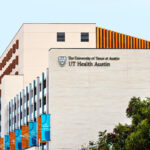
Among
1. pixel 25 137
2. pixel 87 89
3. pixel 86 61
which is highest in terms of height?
pixel 86 61

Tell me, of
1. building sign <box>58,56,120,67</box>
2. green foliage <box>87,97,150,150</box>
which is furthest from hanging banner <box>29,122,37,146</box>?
green foliage <box>87,97,150,150</box>

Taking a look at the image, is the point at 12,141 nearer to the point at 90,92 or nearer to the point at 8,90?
the point at 8,90

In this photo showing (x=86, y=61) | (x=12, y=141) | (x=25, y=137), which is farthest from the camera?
(x=12, y=141)

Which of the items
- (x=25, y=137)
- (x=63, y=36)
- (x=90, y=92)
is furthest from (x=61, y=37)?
(x=90, y=92)

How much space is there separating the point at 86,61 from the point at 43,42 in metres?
33.4

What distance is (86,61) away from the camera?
111m

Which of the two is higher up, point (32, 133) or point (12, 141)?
point (32, 133)

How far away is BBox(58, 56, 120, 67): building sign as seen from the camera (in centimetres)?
11112

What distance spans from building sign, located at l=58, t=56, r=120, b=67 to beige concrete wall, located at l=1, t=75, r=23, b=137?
1476 inches

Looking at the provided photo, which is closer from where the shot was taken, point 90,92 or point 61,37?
point 90,92

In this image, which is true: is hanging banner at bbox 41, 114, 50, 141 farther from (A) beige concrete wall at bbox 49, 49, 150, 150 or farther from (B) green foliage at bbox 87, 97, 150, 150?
(B) green foliage at bbox 87, 97, 150, 150

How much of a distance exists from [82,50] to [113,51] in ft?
16.8

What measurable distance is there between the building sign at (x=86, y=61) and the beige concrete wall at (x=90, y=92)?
16 centimetres

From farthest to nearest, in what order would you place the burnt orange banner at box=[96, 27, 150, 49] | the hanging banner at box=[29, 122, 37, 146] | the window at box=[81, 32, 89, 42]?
1. the window at box=[81, 32, 89, 42]
2. the burnt orange banner at box=[96, 27, 150, 49]
3. the hanging banner at box=[29, 122, 37, 146]
